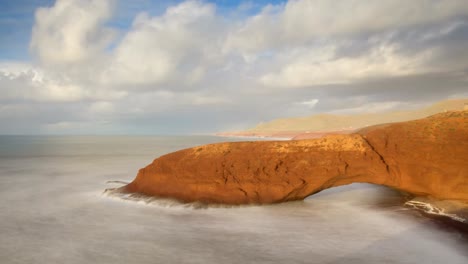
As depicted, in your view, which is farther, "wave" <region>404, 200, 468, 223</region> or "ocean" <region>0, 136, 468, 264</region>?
"wave" <region>404, 200, 468, 223</region>

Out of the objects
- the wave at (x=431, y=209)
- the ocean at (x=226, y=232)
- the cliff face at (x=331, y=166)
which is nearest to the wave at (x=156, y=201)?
the ocean at (x=226, y=232)

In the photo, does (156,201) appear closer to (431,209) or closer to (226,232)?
(226,232)

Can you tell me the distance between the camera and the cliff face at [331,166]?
9.62 metres

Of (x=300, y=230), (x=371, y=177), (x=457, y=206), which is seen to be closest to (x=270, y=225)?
(x=300, y=230)

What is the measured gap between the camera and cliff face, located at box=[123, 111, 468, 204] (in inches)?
379

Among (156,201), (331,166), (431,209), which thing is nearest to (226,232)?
(156,201)

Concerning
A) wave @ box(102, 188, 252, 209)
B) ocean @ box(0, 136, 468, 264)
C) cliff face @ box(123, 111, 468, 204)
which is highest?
cliff face @ box(123, 111, 468, 204)

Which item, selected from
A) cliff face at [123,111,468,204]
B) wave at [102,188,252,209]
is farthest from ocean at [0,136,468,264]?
cliff face at [123,111,468,204]

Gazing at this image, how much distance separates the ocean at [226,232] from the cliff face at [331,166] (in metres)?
0.68

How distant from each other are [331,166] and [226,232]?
451 centimetres

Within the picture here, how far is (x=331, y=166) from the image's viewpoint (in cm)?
1011

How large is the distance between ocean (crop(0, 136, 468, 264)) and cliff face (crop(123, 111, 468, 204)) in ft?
2.24

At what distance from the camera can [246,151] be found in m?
11.0

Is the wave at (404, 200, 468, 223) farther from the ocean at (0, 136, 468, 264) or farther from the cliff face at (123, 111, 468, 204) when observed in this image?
the cliff face at (123, 111, 468, 204)
